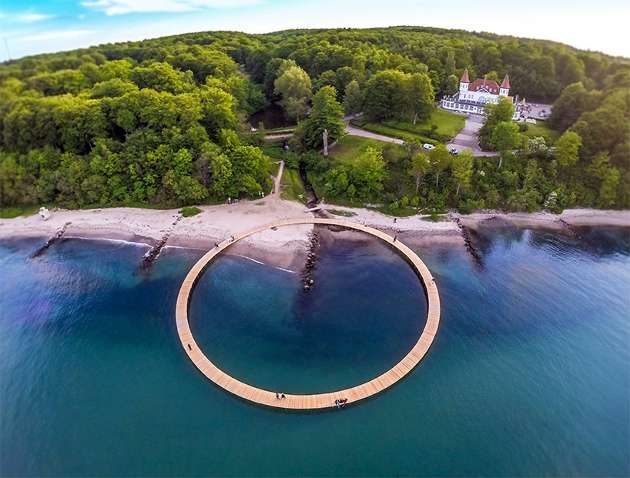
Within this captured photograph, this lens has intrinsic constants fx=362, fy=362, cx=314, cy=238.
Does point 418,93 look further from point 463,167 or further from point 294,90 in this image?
point 294,90

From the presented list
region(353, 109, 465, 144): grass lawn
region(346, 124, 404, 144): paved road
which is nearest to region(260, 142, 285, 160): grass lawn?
region(346, 124, 404, 144): paved road

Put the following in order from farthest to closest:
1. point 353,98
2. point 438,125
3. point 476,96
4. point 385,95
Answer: point 476,96 < point 353,98 < point 438,125 < point 385,95

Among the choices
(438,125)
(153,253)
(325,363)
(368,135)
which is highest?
(438,125)

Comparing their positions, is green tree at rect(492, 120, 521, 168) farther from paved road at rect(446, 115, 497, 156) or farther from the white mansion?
the white mansion

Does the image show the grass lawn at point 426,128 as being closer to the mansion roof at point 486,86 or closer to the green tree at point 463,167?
the mansion roof at point 486,86

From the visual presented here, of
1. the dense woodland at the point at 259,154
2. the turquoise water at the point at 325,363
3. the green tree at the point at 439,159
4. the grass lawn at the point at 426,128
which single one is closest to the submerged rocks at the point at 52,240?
the turquoise water at the point at 325,363

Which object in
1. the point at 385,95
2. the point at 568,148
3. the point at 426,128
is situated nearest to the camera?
the point at 568,148

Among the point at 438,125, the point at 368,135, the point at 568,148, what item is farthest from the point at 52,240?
the point at 568,148
